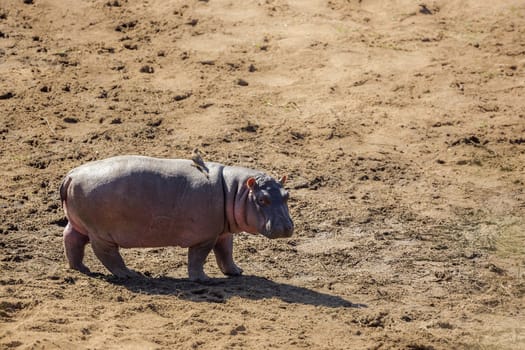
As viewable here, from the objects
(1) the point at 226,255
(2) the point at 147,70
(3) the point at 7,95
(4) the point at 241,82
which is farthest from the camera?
(2) the point at 147,70

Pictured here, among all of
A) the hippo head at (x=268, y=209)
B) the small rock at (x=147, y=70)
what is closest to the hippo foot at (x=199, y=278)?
the hippo head at (x=268, y=209)

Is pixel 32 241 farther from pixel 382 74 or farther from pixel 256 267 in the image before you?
pixel 382 74

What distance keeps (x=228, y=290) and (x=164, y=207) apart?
0.89 meters

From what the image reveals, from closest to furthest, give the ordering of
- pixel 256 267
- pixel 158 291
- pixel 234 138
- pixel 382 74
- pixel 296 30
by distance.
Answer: pixel 158 291 < pixel 256 267 < pixel 234 138 < pixel 382 74 < pixel 296 30

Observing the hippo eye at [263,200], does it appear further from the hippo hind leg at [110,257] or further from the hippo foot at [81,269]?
the hippo foot at [81,269]

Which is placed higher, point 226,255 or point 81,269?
point 226,255

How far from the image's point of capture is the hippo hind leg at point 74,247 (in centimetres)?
977

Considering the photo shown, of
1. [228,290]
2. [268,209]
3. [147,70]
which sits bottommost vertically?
[147,70]

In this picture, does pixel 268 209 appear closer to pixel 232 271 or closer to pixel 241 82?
pixel 232 271

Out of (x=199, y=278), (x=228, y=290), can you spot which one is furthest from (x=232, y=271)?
(x=228, y=290)

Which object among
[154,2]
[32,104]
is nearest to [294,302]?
[32,104]

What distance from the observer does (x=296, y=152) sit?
1343 centimetres

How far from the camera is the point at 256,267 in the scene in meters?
10.4

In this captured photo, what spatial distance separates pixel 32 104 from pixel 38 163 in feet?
5.69
